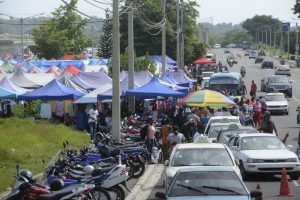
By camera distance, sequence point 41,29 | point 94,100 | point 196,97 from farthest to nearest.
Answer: point 41,29 < point 94,100 < point 196,97

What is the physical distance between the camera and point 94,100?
36000 mm

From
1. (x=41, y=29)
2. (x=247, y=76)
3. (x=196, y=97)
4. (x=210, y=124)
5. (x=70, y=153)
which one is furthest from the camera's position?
(x=41, y=29)

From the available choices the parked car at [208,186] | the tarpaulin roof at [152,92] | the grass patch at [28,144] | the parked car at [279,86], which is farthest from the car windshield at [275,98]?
the parked car at [208,186]

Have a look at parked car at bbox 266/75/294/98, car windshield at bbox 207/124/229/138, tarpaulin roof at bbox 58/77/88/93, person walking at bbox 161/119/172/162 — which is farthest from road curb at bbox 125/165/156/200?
parked car at bbox 266/75/294/98

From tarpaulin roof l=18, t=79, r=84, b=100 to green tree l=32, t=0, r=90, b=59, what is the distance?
73.9 m

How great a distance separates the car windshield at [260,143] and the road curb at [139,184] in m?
2.81

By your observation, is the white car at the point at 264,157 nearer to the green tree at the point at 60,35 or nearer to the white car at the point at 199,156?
the white car at the point at 199,156

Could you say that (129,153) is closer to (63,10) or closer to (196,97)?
(196,97)

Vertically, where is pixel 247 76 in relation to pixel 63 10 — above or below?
below

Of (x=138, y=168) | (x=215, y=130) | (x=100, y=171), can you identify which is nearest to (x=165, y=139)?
(x=215, y=130)

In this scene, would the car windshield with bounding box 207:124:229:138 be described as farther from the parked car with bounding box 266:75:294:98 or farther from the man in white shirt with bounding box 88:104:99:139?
the parked car with bounding box 266:75:294:98

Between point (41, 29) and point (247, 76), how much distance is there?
34688mm

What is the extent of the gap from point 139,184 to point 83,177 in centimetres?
428

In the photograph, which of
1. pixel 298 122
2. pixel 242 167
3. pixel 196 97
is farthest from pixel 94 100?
pixel 242 167
